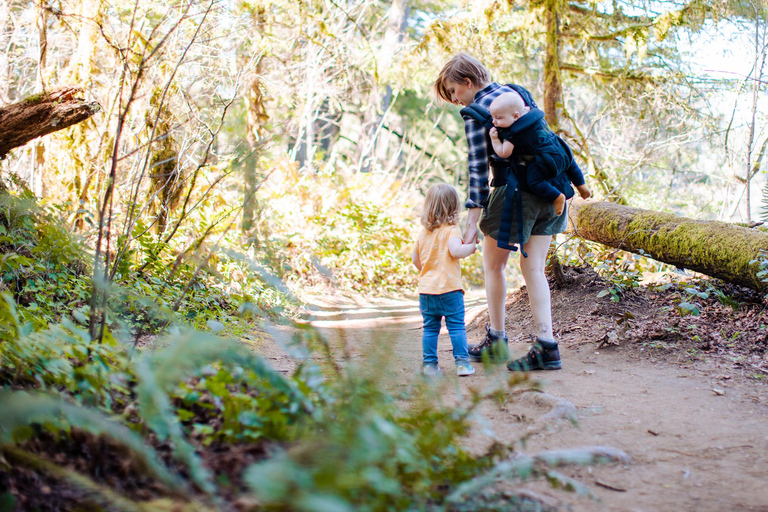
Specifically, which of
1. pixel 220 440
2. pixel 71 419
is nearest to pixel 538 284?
pixel 220 440

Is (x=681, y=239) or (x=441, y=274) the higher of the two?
(x=681, y=239)

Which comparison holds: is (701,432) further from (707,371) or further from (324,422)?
(324,422)

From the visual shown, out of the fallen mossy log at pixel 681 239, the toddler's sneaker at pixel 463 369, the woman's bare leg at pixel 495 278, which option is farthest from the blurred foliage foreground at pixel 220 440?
the fallen mossy log at pixel 681 239

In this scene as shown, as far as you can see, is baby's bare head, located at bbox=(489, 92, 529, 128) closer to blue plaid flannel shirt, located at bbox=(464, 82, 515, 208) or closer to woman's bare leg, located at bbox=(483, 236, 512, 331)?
blue plaid flannel shirt, located at bbox=(464, 82, 515, 208)

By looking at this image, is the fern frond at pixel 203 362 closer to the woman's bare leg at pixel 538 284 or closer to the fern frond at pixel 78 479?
the fern frond at pixel 78 479

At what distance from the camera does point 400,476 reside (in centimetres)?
130

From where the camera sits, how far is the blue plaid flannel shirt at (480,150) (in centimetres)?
349

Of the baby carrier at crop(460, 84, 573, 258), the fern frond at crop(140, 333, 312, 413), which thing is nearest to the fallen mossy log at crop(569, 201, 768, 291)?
the baby carrier at crop(460, 84, 573, 258)

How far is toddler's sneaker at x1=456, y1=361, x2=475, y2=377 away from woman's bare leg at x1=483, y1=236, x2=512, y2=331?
1.50 ft

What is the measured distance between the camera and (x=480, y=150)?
138 inches

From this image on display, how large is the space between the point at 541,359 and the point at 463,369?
521 millimetres

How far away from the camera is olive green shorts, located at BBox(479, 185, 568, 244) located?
11.4ft

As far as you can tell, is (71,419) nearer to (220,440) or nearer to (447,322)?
(220,440)

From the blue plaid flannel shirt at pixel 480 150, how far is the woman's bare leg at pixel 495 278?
329 millimetres
